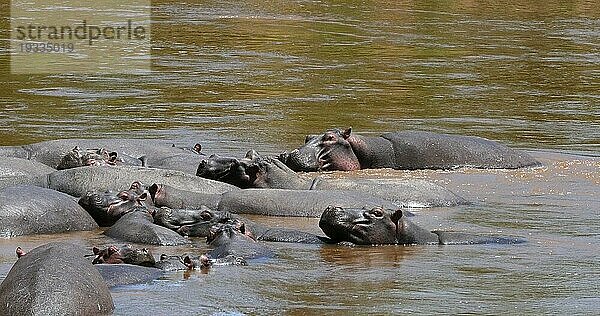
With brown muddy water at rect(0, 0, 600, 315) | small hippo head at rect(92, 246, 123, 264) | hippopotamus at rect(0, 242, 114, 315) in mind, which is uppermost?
hippopotamus at rect(0, 242, 114, 315)

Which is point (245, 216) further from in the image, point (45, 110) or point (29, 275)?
point (45, 110)

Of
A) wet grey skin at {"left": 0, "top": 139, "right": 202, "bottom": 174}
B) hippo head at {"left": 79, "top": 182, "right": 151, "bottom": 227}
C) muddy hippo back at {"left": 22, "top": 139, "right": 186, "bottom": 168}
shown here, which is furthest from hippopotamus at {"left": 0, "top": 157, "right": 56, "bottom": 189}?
hippo head at {"left": 79, "top": 182, "right": 151, "bottom": 227}

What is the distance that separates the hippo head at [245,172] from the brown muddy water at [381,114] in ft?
2.93

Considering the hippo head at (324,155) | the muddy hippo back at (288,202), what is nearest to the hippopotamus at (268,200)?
the muddy hippo back at (288,202)

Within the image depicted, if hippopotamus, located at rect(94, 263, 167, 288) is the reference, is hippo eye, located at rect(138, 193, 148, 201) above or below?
below

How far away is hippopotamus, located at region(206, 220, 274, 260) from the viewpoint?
7.65m

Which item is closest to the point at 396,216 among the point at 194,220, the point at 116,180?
the point at 194,220

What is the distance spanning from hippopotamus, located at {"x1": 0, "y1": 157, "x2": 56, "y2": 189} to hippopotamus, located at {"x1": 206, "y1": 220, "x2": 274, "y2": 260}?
6.36 feet

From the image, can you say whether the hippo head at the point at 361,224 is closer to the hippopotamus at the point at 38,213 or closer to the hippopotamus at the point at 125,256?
the hippopotamus at the point at 125,256

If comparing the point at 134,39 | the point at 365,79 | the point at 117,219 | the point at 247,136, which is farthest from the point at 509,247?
the point at 134,39

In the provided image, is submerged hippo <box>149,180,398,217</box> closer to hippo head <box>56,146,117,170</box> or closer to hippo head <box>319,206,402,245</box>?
hippo head <box>319,206,402,245</box>

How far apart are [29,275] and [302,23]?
20531 millimetres

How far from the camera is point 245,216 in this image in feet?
30.2

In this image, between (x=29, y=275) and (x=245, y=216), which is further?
(x=245, y=216)
